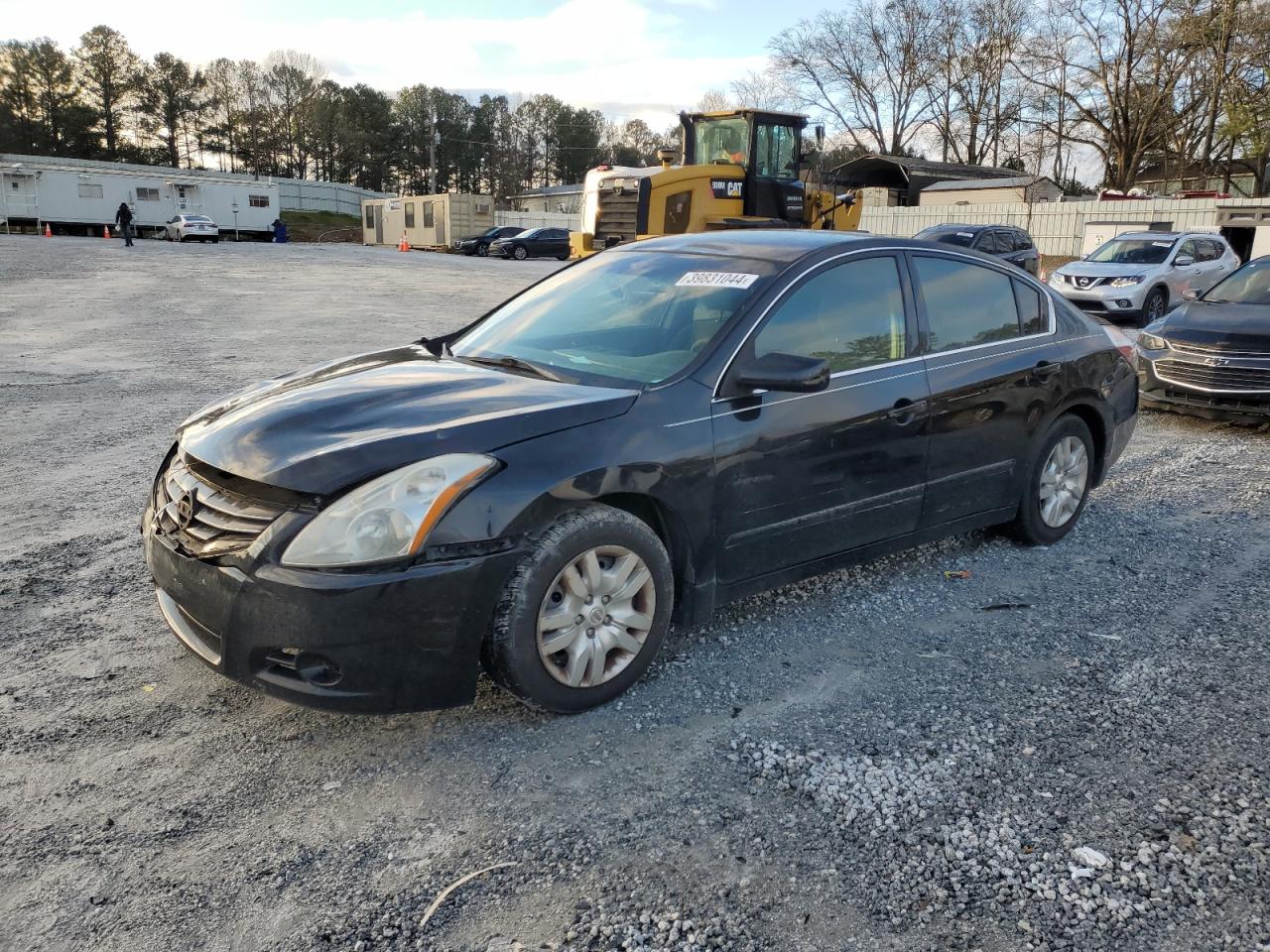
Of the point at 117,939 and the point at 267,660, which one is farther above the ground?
the point at 267,660

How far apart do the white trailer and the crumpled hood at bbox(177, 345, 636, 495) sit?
53.6 m

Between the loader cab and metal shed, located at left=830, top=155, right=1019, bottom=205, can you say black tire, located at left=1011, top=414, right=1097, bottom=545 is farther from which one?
metal shed, located at left=830, top=155, right=1019, bottom=205

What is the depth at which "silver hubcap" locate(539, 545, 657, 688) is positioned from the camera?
10.4ft

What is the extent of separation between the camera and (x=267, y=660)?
2926mm

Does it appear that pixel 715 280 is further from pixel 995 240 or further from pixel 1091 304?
pixel 995 240

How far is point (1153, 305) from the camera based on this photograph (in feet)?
56.5

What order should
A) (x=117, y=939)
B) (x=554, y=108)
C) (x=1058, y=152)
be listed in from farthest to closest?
(x=554, y=108), (x=1058, y=152), (x=117, y=939)

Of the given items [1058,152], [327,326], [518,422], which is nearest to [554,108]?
[1058,152]

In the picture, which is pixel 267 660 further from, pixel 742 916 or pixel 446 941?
pixel 742 916

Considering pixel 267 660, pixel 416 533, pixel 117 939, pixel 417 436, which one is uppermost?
pixel 417 436

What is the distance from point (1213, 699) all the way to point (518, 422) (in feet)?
8.75

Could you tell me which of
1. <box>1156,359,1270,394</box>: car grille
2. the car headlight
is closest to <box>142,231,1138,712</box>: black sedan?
the car headlight

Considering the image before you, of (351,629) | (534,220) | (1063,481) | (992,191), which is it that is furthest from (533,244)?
(351,629)

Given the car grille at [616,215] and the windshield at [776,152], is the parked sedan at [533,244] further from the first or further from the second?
the windshield at [776,152]
